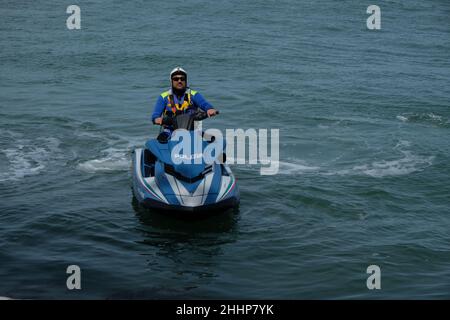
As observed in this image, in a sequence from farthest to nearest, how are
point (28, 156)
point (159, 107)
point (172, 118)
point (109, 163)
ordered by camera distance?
1. point (28, 156)
2. point (109, 163)
3. point (159, 107)
4. point (172, 118)

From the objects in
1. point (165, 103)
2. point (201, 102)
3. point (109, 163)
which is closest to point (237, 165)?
point (109, 163)

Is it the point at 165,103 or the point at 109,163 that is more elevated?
the point at 165,103

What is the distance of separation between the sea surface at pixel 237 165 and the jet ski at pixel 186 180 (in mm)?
466

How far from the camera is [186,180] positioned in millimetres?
10172

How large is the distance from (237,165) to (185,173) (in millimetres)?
4111

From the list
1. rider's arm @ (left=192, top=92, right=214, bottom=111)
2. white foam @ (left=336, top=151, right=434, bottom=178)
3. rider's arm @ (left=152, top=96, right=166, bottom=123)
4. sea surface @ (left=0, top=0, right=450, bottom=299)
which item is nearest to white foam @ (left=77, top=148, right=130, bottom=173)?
sea surface @ (left=0, top=0, right=450, bottom=299)

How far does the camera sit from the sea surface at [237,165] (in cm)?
905

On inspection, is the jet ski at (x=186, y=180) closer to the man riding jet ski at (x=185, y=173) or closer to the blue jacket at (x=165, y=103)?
the man riding jet ski at (x=185, y=173)

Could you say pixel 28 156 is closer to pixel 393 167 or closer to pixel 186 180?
pixel 186 180

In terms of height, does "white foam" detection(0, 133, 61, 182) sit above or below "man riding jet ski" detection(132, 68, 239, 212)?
below

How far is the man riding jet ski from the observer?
1005 centimetres

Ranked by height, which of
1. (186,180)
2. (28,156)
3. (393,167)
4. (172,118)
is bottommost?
(393,167)

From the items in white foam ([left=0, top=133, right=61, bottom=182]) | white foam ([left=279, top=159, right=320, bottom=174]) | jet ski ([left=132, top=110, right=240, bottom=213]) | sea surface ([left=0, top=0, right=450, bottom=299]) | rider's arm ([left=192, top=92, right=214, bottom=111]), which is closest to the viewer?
sea surface ([left=0, top=0, right=450, bottom=299])

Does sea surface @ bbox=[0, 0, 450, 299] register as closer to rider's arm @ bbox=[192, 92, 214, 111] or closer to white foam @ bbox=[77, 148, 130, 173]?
white foam @ bbox=[77, 148, 130, 173]
